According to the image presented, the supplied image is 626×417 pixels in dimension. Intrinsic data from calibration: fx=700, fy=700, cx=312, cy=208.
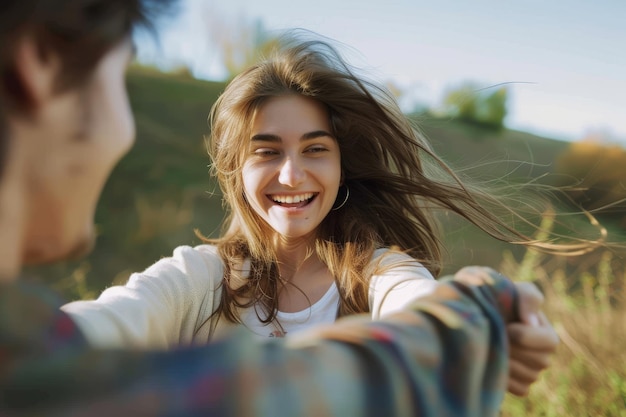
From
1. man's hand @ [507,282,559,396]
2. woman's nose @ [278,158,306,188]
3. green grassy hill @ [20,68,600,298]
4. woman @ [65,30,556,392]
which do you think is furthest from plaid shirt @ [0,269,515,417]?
green grassy hill @ [20,68,600,298]

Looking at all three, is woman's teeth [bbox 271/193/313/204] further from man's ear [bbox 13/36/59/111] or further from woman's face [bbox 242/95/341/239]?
man's ear [bbox 13/36/59/111]

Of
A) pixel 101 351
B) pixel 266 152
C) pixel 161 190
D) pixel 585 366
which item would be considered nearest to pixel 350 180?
pixel 266 152

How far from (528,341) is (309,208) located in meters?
1.20

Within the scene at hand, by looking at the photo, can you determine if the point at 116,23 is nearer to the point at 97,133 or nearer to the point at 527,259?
the point at 97,133

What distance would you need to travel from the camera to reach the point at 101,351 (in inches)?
28.3

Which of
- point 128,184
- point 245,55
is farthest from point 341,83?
point 128,184

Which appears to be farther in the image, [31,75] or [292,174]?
[292,174]

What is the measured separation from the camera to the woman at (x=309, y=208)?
2.12 metres

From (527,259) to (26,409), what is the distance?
3.42 metres

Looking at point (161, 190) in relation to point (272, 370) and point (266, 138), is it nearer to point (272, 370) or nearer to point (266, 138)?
point (266, 138)

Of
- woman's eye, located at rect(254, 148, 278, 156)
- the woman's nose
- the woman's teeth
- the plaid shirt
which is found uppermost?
the plaid shirt

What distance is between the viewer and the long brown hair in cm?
229

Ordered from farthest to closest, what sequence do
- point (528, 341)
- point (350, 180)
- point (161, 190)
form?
point (161, 190), point (350, 180), point (528, 341)

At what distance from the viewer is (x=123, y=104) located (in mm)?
899
